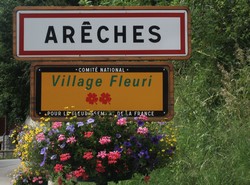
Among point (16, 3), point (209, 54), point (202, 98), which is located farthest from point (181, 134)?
point (16, 3)

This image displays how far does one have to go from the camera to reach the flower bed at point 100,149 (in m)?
3.51

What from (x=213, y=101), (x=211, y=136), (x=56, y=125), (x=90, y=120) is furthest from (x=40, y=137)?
(x=213, y=101)

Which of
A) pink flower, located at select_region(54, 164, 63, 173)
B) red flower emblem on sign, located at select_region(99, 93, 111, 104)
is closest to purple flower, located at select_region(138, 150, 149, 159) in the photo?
red flower emblem on sign, located at select_region(99, 93, 111, 104)

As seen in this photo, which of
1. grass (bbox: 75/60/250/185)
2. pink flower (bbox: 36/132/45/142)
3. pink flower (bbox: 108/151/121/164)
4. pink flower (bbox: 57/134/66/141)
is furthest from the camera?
grass (bbox: 75/60/250/185)

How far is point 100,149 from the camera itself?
11.7 ft

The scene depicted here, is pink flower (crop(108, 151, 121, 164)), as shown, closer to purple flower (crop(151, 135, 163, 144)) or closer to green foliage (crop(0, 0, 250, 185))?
purple flower (crop(151, 135, 163, 144))

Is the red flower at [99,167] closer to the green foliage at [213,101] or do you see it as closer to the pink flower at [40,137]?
the pink flower at [40,137]

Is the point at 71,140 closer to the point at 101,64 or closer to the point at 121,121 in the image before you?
the point at 121,121

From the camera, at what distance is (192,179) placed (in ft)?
18.6

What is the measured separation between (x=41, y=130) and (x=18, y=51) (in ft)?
2.07

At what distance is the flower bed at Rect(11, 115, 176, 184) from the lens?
11.5ft

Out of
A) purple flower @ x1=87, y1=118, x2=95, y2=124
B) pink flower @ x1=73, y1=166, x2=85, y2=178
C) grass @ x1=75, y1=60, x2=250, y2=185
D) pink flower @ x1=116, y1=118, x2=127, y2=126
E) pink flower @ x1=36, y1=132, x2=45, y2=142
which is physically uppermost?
purple flower @ x1=87, y1=118, x2=95, y2=124

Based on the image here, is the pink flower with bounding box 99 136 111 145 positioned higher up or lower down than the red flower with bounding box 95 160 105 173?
higher up

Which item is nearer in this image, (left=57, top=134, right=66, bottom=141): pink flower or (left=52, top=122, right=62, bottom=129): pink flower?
(left=57, top=134, right=66, bottom=141): pink flower
